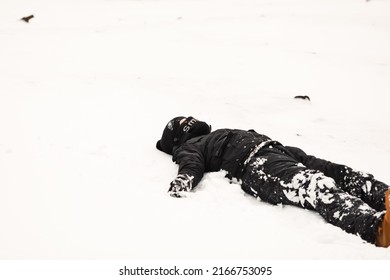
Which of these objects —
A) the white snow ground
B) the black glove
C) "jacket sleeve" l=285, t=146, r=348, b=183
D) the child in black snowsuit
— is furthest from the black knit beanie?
"jacket sleeve" l=285, t=146, r=348, b=183

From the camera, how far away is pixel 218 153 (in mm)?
2811

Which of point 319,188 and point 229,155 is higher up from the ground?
point 319,188

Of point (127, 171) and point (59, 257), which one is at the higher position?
point (59, 257)

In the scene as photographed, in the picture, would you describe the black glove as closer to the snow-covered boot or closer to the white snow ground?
the white snow ground

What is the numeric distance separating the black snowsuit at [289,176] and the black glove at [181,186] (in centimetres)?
6

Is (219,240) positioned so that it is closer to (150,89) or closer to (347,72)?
(150,89)

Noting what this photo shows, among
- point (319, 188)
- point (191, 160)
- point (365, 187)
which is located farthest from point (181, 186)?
point (365, 187)

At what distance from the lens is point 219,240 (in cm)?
187

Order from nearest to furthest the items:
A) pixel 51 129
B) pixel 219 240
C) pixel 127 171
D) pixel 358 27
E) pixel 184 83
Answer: pixel 219 240 < pixel 127 171 < pixel 51 129 < pixel 184 83 < pixel 358 27

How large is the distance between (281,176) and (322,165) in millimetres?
420

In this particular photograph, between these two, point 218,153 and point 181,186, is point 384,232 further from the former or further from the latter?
point 218,153

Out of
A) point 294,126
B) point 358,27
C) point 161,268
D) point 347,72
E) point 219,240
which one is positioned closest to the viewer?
point 161,268

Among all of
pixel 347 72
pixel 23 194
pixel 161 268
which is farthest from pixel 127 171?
pixel 347 72

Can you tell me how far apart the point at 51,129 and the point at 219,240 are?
199cm
